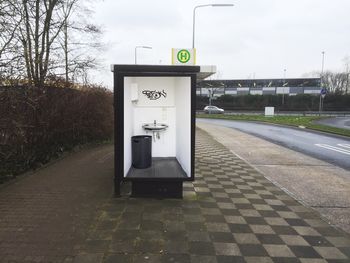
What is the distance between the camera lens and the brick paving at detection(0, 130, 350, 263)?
377cm

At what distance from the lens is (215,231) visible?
444 centimetres

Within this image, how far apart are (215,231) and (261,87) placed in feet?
226

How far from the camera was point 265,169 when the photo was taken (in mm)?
9031

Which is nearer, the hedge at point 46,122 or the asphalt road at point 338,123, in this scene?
the hedge at point 46,122

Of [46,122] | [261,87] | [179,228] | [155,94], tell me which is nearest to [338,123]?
[155,94]

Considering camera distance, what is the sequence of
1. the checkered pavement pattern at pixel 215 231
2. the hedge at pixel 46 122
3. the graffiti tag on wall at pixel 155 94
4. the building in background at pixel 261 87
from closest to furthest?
the checkered pavement pattern at pixel 215 231 < the hedge at pixel 46 122 < the graffiti tag on wall at pixel 155 94 < the building in background at pixel 261 87

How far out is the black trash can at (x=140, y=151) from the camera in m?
6.58

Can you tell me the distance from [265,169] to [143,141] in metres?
4.05

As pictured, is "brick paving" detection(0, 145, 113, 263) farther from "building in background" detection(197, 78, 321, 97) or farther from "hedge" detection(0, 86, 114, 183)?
"building in background" detection(197, 78, 321, 97)

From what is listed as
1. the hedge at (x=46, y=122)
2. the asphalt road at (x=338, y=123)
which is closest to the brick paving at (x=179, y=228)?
the hedge at (x=46, y=122)

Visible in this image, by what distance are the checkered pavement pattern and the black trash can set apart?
3.05 feet

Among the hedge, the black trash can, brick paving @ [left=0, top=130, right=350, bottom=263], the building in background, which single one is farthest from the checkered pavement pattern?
the building in background

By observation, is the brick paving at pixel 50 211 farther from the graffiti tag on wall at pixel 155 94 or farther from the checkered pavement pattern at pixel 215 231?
the graffiti tag on wall at pixel 155 94

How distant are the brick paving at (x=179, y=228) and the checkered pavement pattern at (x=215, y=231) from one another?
1 cm
